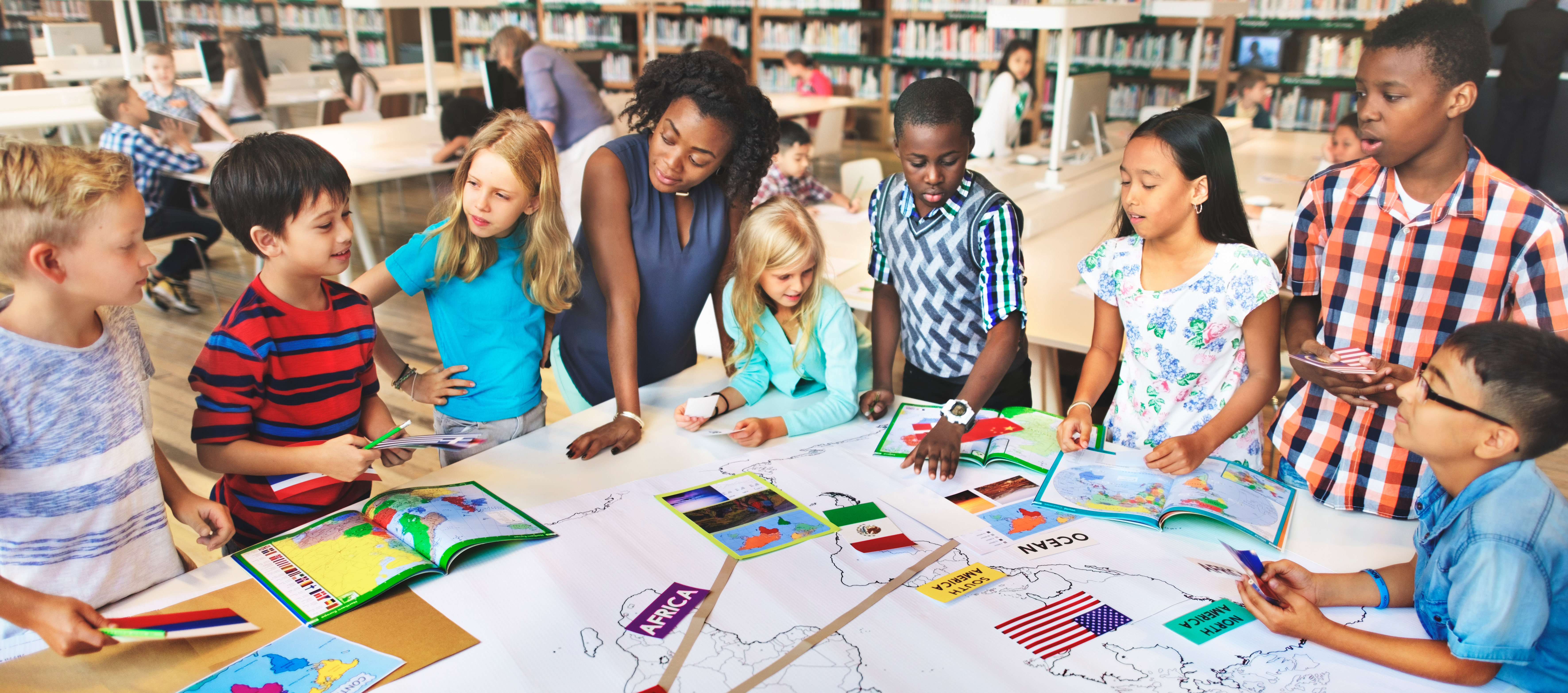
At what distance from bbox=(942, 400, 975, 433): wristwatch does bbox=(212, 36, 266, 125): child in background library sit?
6266mm

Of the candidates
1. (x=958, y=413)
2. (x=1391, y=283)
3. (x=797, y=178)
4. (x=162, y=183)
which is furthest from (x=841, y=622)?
(x=162, y=183)

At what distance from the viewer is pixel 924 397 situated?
2062 millimetres

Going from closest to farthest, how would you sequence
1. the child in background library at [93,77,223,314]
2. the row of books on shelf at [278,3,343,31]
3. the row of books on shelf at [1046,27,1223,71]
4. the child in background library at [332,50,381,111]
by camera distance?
the child in background library at [93,77,223,314], the child in background library at [332,50,381,111], the row of books on shelf at [1046,27,1223,71], the row of books on shelf at [278,3,343,31]

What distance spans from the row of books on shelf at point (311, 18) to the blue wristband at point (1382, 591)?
12451mm

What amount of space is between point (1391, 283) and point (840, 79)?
8.46 metres

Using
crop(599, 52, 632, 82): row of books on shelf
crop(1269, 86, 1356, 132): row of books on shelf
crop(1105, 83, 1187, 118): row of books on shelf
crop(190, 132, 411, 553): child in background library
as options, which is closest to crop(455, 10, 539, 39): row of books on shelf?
crop(599, 52, 632, 82): row of books on shelf

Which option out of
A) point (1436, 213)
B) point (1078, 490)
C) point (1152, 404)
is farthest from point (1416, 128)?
point (1078, 490)

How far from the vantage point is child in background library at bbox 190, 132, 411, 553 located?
1363 mm

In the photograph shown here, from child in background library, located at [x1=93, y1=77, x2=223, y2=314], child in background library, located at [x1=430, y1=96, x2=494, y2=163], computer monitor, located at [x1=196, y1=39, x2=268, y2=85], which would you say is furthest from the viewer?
computer monitor, located at [x1=196, y1=39, x2=268, y2=85]

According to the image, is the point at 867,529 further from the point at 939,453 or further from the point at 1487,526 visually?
the point at 1487,526

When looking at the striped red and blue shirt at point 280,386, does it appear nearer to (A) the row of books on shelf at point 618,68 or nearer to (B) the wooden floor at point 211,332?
(B) the wooden floor at point 211,332

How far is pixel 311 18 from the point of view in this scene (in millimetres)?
11633

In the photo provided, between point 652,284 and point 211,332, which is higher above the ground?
→ point 652,284

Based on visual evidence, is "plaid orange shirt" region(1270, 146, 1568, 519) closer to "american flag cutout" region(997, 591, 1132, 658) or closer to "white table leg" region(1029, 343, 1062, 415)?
"american flag cutout" region(997, 591, 1132, 658)
